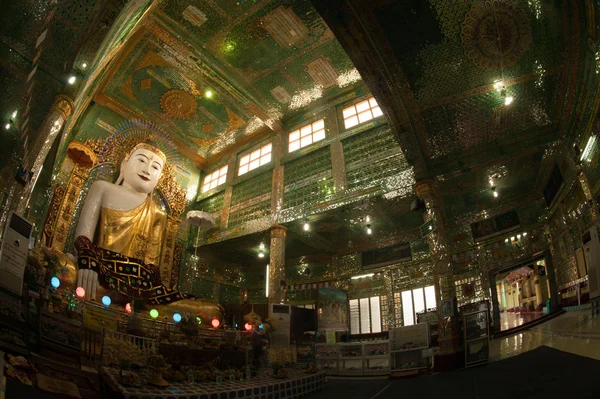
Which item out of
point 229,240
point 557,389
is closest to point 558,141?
point 557,389

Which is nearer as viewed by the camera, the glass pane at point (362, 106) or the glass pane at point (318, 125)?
the glass pane at point (362, 106)

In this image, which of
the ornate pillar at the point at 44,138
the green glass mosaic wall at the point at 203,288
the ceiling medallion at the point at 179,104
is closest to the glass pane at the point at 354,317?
the green glass mosaic wall at the point at 203,288

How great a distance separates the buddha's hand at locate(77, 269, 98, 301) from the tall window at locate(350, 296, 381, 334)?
7474 millimetres

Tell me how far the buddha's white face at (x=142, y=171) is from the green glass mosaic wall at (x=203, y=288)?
139 inches

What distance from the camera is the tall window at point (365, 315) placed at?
1045 centimetres

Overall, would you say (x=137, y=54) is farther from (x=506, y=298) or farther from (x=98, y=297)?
(x=506, y=298)

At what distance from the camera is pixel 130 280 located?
7.88m

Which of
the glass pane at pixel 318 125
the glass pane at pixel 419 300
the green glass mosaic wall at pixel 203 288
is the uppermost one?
the glass pane at pixel 318 125

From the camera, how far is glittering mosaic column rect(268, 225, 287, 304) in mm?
9047

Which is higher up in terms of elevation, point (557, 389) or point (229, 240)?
point (229, 240)

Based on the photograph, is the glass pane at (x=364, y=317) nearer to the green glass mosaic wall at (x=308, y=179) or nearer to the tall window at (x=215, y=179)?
the green glass mosaic wall at (x=308, y=179)

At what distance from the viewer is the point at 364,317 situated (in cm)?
1068

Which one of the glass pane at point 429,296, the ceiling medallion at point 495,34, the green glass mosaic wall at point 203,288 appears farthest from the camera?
the green glass mosaic wall at point 203,288

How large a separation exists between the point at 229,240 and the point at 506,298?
15324 mm
